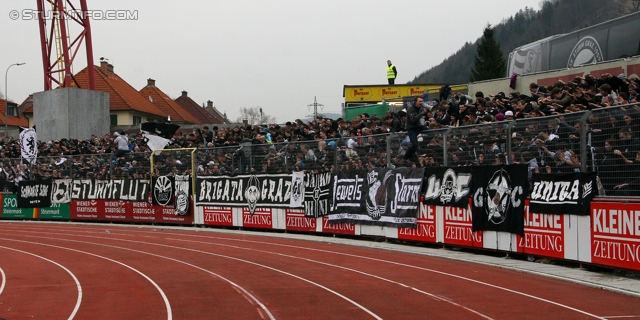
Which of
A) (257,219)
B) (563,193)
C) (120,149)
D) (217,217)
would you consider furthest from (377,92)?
(563,193)

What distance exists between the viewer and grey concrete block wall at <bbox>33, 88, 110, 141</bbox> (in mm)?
40750

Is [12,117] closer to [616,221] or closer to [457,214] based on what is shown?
[457,214]

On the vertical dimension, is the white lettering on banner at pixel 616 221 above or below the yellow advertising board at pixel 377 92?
below

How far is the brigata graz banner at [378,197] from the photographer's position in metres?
17.8

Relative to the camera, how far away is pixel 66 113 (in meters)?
40.7

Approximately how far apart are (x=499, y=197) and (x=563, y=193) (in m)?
2.00

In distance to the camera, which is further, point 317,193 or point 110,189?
point 110,189

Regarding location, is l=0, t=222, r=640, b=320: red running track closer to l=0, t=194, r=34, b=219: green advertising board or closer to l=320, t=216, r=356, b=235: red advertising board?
l=320, t=216, r=356, b=235: red advertising board

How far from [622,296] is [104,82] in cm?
6300

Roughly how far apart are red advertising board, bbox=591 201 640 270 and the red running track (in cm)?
94

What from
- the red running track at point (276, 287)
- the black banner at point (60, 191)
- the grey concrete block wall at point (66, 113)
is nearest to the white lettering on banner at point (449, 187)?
the red running track at point (276, 287)

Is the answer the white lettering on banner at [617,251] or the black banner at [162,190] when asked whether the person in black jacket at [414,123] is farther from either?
the black banner at [162,190]

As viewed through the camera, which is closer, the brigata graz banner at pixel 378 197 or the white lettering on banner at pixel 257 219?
the brigata graz banner at pixel 378 197

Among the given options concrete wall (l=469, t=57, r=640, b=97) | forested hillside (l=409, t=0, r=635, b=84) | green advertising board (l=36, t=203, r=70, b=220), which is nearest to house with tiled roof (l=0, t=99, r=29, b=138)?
forested hillside (l=409, t=0, r=635, b=84)
